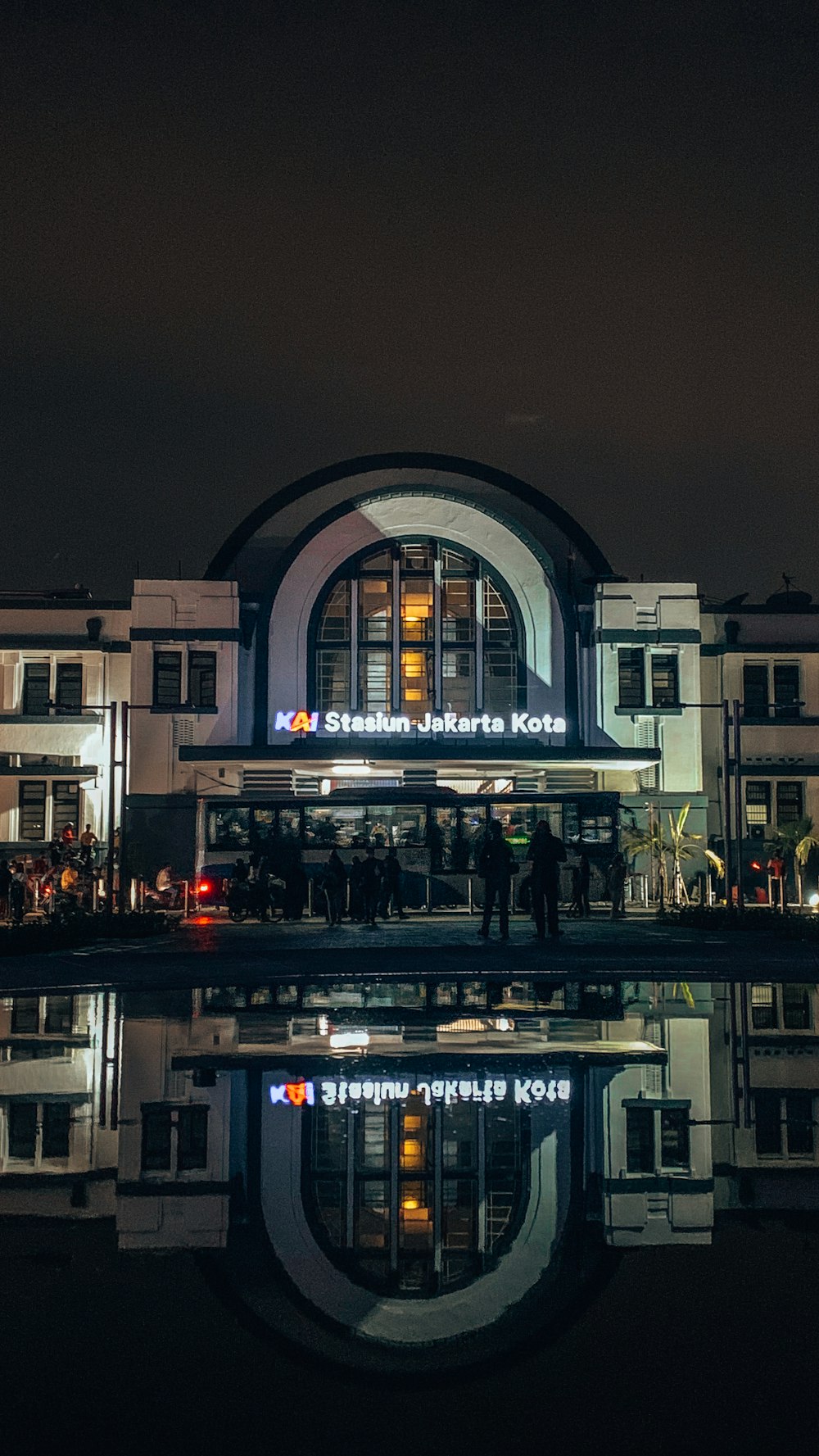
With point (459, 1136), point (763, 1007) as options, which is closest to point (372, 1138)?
point (459, 1136)

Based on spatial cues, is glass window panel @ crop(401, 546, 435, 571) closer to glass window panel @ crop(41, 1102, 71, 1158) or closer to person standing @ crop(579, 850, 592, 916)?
person standing @ crop(579, 850, 592, 916)

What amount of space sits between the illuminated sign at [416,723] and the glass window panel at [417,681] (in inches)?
78.7

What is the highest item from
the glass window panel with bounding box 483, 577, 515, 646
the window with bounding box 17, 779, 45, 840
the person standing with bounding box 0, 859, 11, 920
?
the glass window panel with bounding box 483, 577, 515, 646

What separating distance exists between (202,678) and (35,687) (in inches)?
254

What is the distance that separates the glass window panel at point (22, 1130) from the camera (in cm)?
782

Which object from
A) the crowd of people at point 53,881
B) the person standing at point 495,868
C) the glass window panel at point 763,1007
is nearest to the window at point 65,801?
the crowd of people at point 53,881

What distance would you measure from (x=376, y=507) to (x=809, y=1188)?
4582cm

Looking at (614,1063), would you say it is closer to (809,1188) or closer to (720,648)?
(809,1188)

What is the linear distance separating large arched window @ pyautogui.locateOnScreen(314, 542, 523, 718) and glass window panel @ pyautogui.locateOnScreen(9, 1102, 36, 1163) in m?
41.2

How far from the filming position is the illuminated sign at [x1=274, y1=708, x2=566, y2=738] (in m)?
48.4

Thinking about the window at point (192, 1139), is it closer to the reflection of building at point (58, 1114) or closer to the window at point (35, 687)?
the reflection of building at point (58, 1114)

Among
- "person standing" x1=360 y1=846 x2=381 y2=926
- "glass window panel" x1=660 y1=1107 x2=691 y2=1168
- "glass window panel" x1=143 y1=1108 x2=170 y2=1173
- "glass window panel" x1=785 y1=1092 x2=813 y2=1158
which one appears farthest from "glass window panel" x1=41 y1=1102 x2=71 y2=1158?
"person standing" x1=360 y1=846 x2=381 y2=926

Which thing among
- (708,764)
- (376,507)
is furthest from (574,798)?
(376,507)

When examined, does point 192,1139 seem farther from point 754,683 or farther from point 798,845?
point 754,683
